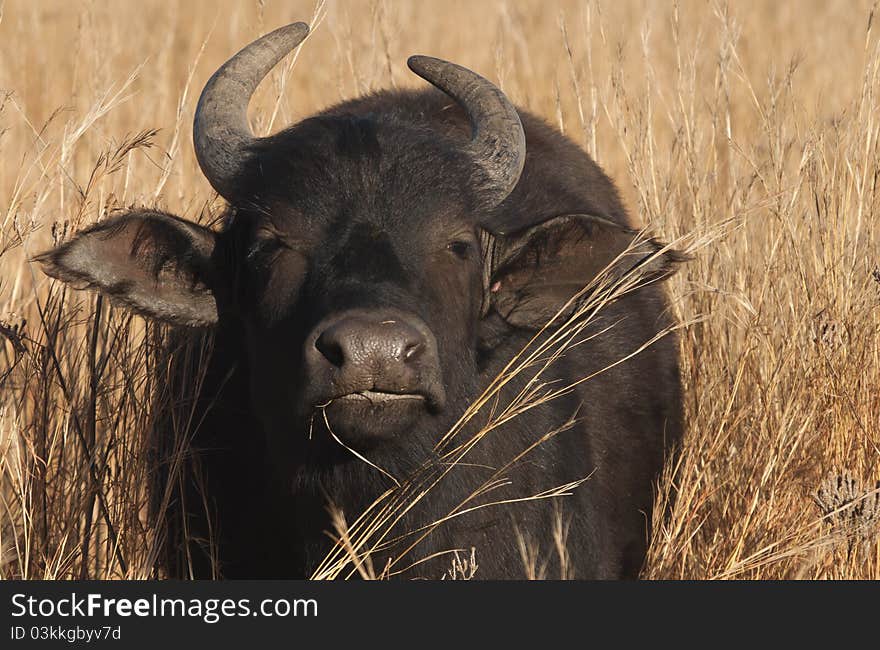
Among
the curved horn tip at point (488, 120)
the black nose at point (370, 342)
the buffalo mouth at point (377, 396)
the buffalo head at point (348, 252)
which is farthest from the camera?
the curved horn tip at point (488, 120)

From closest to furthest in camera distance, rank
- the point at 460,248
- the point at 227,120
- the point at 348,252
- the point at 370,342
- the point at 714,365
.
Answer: the point at 370,342, the point at 348,252, the point at 460,248, the point at 227,120, the point at 714,365

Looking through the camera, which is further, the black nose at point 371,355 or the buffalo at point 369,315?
the buffalo at point 369,315

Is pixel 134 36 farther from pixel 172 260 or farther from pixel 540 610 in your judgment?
pixel 540 610

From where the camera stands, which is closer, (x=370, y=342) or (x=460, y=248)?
(x=370, y=342)

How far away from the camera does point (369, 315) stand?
12.7ft

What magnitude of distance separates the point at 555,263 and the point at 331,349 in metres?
1.32

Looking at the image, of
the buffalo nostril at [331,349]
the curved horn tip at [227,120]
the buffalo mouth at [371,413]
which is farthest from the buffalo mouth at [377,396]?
the curved horn tip at [227,120]

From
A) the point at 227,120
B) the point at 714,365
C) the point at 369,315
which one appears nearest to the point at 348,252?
the point at 369,315

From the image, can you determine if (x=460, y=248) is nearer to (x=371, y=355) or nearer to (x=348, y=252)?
(x=348, y=252)

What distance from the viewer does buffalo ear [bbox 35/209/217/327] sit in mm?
4551

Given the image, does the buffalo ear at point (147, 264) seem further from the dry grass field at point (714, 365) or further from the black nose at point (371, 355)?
the black nose at point (371, 355)

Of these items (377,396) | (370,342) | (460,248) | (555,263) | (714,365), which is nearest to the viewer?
(370,342)

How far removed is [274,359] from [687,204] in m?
3.48

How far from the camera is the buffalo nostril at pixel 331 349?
12.6 ft
